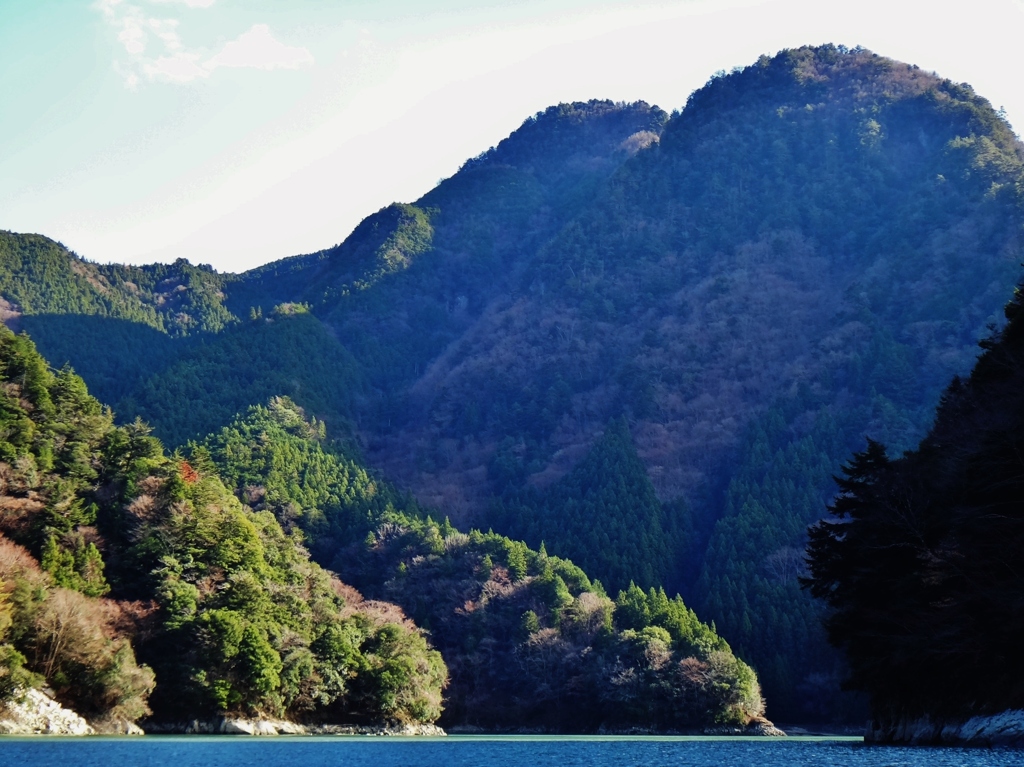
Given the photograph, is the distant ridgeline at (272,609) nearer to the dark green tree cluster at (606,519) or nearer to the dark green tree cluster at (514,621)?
the dark green tree cluster at (514,621)

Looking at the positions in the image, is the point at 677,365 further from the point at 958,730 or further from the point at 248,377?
the point at 958,730

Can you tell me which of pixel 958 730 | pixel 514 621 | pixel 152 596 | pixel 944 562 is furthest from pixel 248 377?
pixel 944 562

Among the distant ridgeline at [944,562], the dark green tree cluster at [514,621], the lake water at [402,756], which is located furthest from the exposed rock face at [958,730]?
the dark green tree cluster at [514,621]

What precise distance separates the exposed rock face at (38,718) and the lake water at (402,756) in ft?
11.3

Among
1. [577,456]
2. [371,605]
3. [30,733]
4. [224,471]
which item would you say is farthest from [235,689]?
[577,456]

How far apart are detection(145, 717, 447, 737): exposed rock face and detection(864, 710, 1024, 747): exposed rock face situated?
32714mm

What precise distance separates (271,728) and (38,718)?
683 inches

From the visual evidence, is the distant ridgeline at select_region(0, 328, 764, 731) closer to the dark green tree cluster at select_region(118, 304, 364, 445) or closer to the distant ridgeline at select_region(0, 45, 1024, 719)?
the distant ridgeline at select_region(0, 45, 1024, 719)

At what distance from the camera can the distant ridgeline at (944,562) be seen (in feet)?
130

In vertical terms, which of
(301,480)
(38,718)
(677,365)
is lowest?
(38,718)

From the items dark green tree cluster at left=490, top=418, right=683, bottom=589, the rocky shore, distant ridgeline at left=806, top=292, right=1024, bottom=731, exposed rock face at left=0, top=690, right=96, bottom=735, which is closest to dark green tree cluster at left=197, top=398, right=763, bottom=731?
the rocky shore

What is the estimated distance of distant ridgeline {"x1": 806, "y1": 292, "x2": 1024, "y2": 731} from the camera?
1559 inches

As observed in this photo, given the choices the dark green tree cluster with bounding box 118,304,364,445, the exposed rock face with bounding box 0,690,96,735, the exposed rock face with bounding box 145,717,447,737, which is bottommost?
the exposed rock face with bounding box 145,717,447,737

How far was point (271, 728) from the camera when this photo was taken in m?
68.8
